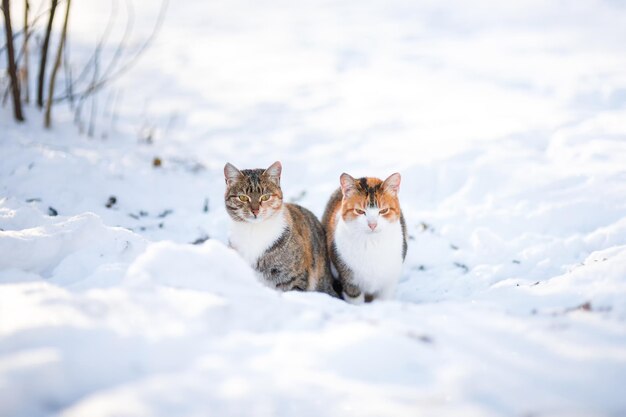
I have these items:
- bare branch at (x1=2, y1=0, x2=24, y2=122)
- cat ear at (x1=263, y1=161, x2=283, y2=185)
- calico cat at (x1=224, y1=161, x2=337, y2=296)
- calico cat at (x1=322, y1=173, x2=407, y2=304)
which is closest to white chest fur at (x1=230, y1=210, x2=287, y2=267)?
calico cat at (x1=224, y1=161, x2=337, y2=296)

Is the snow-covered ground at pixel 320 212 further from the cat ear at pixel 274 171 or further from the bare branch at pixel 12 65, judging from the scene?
the cat ear at pixel 274 171

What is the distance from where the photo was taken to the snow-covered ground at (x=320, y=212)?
66.0 inches

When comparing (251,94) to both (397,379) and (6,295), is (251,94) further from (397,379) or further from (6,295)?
(397,379)

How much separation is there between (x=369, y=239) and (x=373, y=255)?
12 centimetres

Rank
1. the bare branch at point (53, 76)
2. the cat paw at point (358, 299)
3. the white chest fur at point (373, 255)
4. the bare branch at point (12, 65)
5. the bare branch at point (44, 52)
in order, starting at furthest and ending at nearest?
the bare branch at point (53, 76)
the bare branch at point (44, 52)
the bare branch at point (12, 65)
the cat paw at point (358, 299)
the white chest fur at point (373, 255)

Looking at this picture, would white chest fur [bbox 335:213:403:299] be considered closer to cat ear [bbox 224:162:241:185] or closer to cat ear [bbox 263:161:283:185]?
cat ear [bbox 263:161:283:185]

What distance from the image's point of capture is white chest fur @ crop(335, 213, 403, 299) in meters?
3.38

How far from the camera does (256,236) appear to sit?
3.30m

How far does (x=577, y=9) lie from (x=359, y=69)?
4.70 m

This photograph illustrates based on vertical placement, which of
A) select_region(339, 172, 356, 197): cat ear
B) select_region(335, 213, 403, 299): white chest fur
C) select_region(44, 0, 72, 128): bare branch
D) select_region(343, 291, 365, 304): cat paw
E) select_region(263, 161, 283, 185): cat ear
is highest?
select_region(44, 0, 72, 128): bare branch

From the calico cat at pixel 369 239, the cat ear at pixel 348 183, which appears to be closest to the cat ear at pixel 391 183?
the calico cat at pixel 369 239

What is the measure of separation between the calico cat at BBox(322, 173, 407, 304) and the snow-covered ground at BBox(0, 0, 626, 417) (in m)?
0.40

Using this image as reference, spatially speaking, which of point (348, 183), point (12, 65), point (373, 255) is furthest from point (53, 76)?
point (373, 255)

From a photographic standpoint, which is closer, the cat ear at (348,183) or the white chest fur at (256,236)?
the white chest fur at (256,236)
